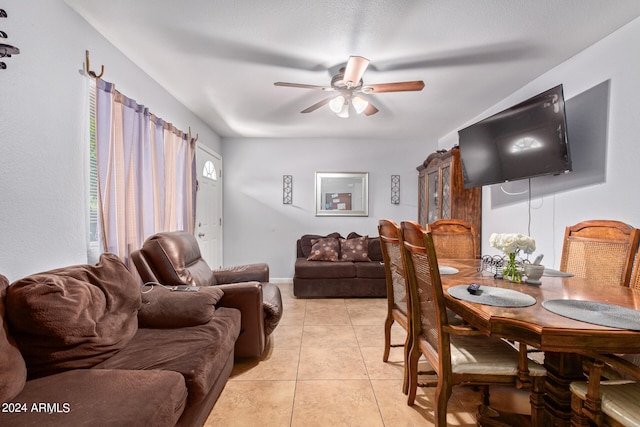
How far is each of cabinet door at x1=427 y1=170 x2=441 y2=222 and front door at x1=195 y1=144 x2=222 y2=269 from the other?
3.25 metres

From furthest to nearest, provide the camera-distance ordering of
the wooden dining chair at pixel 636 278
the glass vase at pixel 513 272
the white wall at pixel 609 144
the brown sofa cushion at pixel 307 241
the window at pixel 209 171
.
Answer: the brown sofa cushion at pixel 307 241
the window at pixel 209 171
the white wall at pixel 609 144
the glass vase at pixel 513 272
the wooden dining chair at pixel 636 278

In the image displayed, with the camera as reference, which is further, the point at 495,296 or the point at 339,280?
the point at 339,280

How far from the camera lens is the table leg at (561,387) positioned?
125 centimetres

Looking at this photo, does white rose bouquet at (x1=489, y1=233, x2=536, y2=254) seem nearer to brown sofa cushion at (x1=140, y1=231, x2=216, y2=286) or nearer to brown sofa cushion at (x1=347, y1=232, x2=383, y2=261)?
brown sofa cushion at (x1=140, y1=231, x2=216, y2=286)

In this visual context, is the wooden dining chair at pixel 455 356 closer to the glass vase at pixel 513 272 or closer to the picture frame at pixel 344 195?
the glass vase at pixel 513 272

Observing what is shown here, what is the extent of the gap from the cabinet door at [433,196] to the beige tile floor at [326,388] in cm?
183

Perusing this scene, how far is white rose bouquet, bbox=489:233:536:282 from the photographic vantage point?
1.60 metres

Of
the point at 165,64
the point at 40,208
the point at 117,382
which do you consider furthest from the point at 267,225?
the point at 117,382

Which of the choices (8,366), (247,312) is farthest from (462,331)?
(8,366)

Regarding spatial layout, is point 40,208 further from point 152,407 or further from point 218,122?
point 218,122

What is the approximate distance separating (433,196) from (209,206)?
129 inches

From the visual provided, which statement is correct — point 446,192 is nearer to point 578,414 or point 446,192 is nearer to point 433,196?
point 433,196

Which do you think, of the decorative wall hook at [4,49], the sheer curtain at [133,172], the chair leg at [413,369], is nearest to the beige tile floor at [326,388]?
the chair leg at [413,369]

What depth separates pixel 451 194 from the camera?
3.55m
